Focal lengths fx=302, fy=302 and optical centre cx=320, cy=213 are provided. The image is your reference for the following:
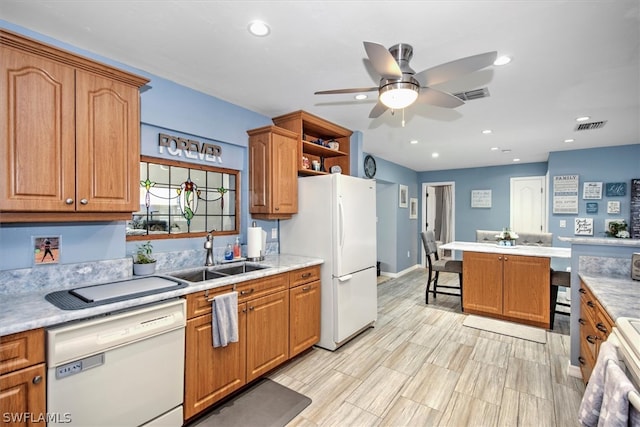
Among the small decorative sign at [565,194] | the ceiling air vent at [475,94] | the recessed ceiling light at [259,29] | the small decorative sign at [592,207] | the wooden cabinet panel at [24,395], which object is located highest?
the recessed ceiling light at [259,29]

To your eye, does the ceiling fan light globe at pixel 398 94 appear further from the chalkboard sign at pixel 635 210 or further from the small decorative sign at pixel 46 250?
the chalkboard sign at pixel 635 210

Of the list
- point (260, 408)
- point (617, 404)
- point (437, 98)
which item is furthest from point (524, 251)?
point (260, 408)

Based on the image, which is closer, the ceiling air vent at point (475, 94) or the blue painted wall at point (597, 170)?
the ceiling air vent at point (475, 94)

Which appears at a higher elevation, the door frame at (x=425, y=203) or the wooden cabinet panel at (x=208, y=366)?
the door frame at (x=425, y=203)

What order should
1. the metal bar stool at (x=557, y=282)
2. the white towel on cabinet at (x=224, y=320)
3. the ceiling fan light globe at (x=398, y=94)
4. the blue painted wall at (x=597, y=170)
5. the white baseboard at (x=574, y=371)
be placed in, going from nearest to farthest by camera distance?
the ceiling fan light globe at (x=398, y=94)
the white towel on cabinet at (x=224, y=320)
the white baseboard at (x=574, y=371)
the metal bar stool at (x=557, y=282)
the blue painted wall at (x=597, y=170)

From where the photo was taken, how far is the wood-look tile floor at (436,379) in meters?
2.08

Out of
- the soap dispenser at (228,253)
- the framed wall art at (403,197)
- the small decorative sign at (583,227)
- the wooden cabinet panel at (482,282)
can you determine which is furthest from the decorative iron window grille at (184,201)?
the small decorative sign at (583,227)

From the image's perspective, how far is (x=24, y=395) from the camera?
1.33 meters

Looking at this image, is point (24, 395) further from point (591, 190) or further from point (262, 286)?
point (591, 190)

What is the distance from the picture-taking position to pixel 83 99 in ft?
5.83

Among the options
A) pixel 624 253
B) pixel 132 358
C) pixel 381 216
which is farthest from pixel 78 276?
pixel 381 216

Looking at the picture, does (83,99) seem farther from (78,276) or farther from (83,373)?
(83,373)

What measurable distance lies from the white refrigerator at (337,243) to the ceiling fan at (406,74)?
1.19 meters

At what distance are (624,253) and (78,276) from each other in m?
3.94
